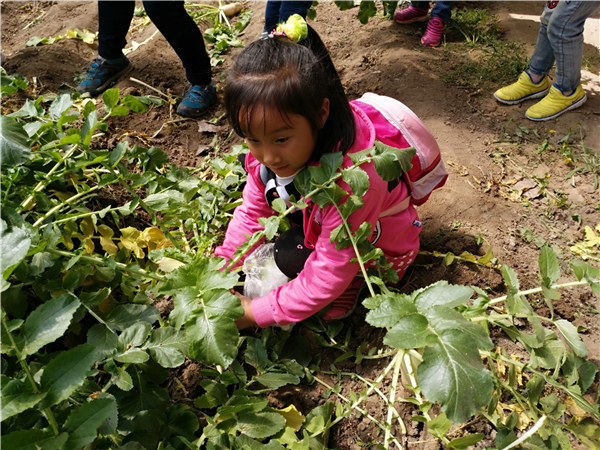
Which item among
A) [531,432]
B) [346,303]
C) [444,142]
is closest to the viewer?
[531,432]

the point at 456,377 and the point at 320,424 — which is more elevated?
the point at 456,377

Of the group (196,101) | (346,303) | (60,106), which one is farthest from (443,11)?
(60,106)

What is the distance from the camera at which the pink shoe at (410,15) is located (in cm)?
318

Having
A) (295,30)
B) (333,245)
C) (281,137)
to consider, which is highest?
(295,30)

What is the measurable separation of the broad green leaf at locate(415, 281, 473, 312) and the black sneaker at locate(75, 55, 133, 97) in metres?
2.45

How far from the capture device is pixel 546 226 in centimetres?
182

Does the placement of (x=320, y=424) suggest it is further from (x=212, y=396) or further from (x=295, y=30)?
(x=295, y=30)

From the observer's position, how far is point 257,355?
1.33m

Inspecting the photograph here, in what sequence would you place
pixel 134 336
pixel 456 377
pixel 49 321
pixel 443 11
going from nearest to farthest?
1. pixel 456 377
2. pixel 49 321
3. pixel 134 336
4. pixel 443 11

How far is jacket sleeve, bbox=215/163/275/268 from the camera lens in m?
1.62

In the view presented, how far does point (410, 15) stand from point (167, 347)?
9.93 feet

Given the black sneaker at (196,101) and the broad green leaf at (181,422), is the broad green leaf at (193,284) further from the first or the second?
the black sneaker at (196,101)

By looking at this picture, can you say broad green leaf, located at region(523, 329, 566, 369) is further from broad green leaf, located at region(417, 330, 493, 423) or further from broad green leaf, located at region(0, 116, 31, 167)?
broad green leaf, located at region(0, 116, 31, 167)

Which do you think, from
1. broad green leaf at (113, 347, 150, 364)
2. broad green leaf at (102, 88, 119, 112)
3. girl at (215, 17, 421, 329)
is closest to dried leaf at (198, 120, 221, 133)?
girl at (215, 17, 421, 329)
